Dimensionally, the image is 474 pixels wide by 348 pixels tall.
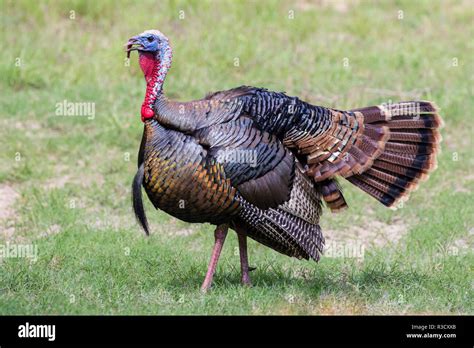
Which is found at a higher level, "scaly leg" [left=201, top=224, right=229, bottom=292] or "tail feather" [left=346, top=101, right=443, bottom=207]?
"tail feather" [left=346, top=101, right=443, bottom=207]

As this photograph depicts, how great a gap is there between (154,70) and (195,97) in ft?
13.9

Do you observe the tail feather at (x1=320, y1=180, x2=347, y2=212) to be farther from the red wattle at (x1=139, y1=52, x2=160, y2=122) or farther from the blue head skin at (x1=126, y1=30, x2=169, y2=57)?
the blue head skin at (x1=126, y1=30, x2=169, y2=57)

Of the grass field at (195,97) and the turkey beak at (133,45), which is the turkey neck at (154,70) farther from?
the grass field at (195,97)

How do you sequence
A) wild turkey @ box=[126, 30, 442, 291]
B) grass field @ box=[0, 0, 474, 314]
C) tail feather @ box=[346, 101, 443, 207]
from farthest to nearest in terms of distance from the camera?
tail feather @ box=[346, 101, 443, 207] < grass field @ box=[0, 0, 474, 314] < wild turkey @ box=[126, 30, 442, 291]

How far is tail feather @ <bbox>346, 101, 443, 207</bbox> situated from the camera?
6.81m

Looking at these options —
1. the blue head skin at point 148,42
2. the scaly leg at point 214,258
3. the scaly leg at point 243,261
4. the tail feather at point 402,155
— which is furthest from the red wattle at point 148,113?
the tail feather at point 402,155

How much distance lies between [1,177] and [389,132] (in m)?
4.12

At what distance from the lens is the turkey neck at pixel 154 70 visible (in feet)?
21.3

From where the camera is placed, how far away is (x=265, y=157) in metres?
6.49

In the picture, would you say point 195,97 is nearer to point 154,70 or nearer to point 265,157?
point 154,70

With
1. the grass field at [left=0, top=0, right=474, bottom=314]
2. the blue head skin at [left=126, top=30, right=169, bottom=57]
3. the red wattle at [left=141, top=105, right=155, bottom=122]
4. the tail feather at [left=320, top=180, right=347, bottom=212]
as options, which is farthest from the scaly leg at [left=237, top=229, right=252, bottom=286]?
the blue head skin at [left=126, top=30, right=169, bottom=57]

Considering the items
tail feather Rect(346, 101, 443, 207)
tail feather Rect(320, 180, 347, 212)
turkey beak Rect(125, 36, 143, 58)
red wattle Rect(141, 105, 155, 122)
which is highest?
turkey beak Rect(125, 36, 143, 58)

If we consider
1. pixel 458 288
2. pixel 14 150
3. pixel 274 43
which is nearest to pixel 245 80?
pixel 274 43

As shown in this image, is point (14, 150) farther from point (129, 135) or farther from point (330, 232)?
point (330, 232)
